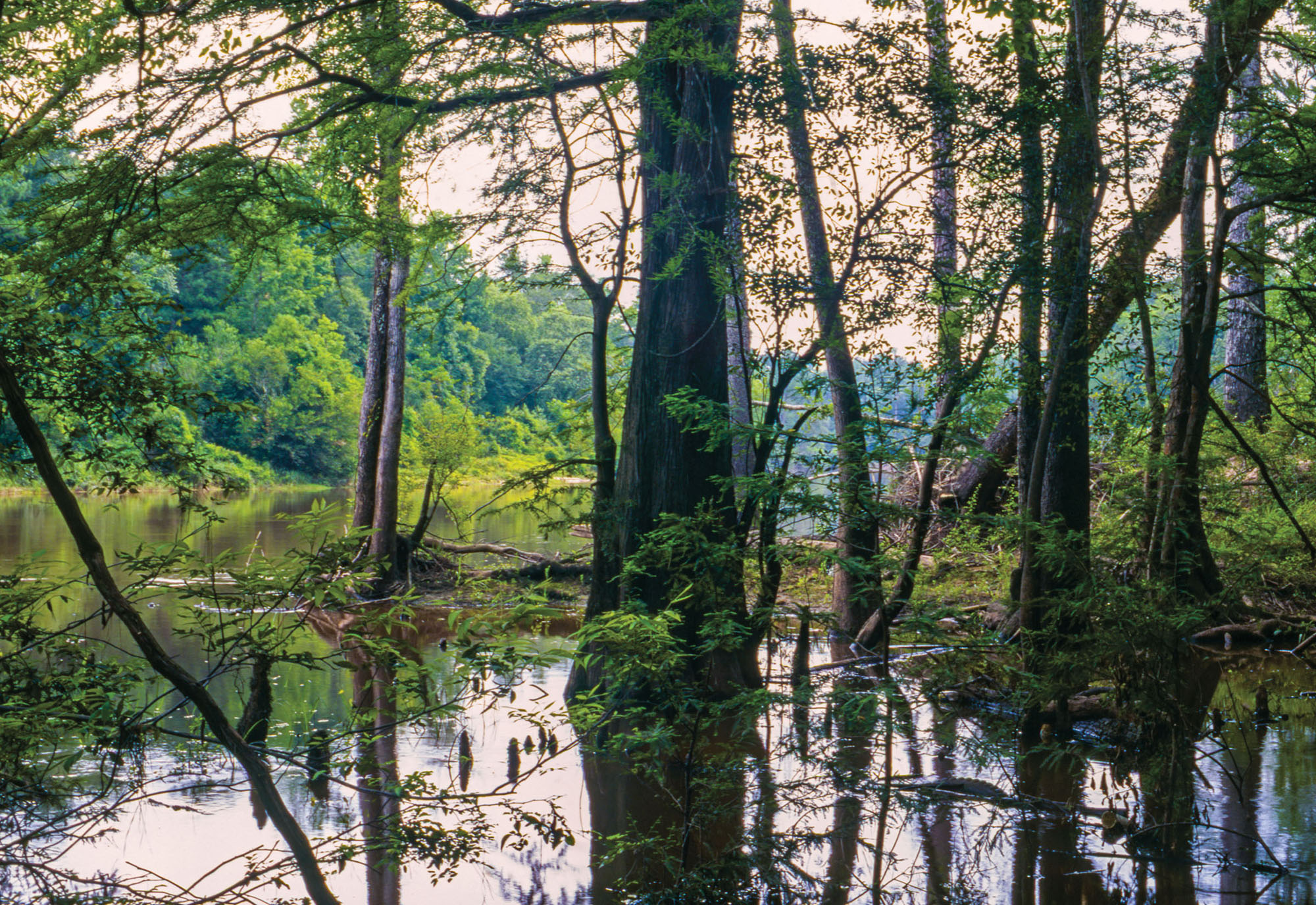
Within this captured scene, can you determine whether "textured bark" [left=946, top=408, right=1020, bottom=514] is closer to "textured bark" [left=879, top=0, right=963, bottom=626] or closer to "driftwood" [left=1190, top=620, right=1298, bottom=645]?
"driftwood" [left=1190, top=620, right=1298, bottom=645]

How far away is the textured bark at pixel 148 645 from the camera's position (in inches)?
94.7

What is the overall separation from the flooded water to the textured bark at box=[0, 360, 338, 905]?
2.33 feet

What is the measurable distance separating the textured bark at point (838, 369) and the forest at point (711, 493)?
0.05m

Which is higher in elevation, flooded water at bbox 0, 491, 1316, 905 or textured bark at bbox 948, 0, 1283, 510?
textured bark at bbox 948, 0, 1283, 510

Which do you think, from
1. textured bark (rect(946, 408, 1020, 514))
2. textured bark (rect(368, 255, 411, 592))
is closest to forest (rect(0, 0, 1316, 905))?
textured bark (rect(946, 408, 1020, 514))

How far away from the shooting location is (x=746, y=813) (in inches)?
231

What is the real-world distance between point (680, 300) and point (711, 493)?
1462 millimetres

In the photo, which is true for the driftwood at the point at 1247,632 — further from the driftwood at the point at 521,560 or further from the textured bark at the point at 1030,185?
the driftwood at the point at 521,560

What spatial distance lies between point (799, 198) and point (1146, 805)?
4.52 metres

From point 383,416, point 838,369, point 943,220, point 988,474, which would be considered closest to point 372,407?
point 383,416

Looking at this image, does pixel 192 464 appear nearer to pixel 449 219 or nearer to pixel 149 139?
pixel 149 139

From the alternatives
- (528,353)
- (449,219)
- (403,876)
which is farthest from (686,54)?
(528,353)

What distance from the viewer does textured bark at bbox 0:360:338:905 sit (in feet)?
7.89

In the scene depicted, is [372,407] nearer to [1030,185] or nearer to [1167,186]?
[1030,185]
